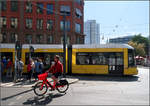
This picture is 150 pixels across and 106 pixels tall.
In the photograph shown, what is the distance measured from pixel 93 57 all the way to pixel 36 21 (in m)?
24.3

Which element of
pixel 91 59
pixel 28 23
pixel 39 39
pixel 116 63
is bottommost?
pixel 116 63

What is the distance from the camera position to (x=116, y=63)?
14.0 metres

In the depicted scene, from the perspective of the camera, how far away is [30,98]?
673 centimetres

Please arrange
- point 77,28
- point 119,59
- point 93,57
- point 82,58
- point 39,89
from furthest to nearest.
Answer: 1. point 77,28
2. point 82,58
3. point 93,57
4. point 119,59
5. point 39,89

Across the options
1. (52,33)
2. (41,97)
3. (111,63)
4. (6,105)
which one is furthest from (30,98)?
(52,33)

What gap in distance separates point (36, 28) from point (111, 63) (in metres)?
25.0

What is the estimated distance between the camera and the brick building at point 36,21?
3441cm

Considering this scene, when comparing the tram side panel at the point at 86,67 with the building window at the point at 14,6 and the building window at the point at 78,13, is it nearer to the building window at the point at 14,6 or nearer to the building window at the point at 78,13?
the building window at the point at 78,13

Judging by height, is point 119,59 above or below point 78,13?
below

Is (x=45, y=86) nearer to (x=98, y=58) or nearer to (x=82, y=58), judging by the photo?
(x=82, y=58)

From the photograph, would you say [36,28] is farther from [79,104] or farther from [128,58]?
[79,104]

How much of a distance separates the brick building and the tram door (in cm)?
2168

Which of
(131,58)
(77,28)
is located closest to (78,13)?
(77,28)

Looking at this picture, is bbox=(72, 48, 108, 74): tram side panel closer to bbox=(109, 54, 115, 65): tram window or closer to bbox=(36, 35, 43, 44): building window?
bbox=(109, 54, 115, 65): tram window
